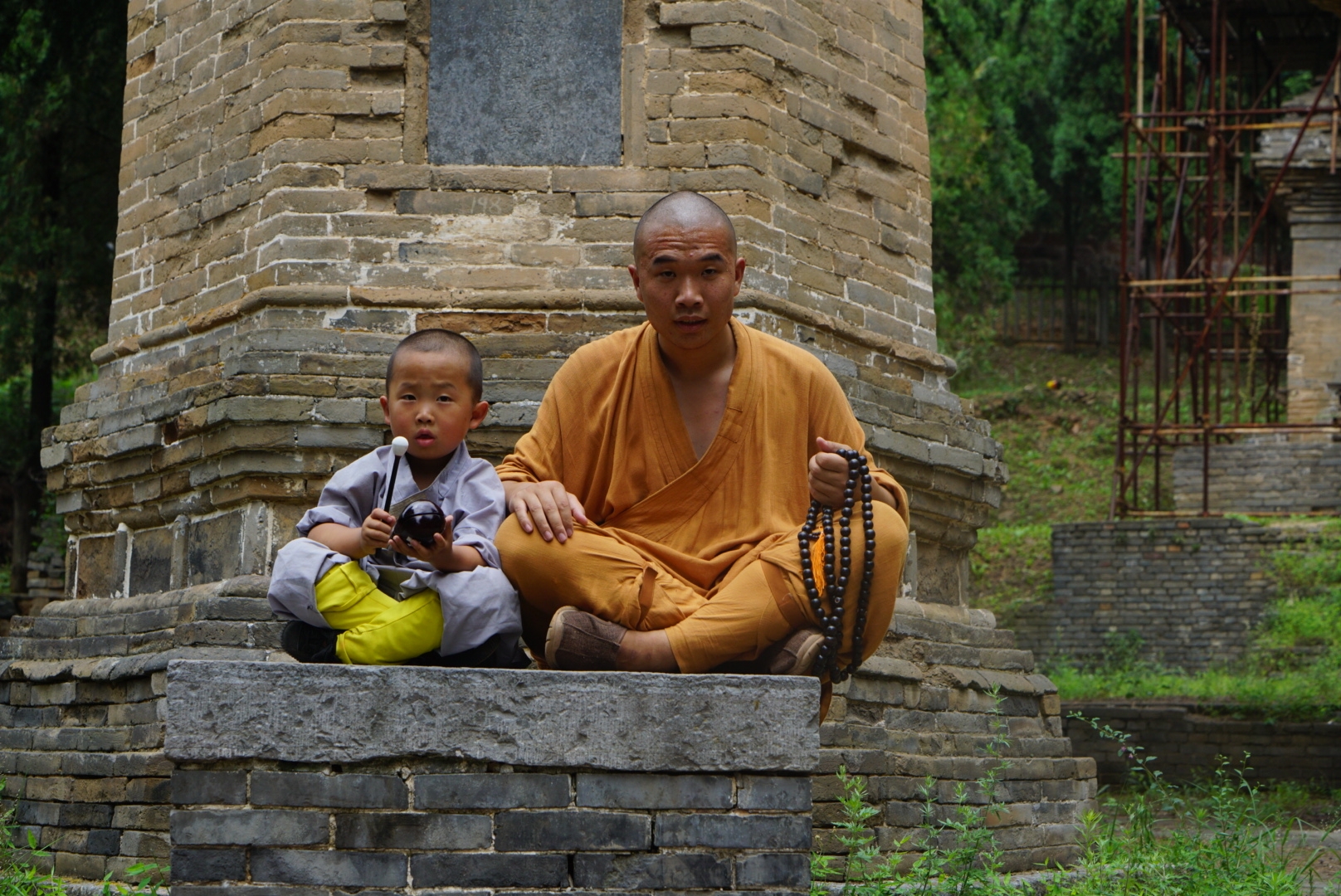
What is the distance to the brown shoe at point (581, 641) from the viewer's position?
3.45 metres

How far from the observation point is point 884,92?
7.17 metres

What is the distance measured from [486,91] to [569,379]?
3.01 m

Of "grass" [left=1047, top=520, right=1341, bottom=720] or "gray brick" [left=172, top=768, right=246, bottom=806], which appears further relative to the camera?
"grass" [left=1047, top=520, right=1341, bottom=720]

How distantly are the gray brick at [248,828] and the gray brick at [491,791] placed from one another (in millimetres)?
219

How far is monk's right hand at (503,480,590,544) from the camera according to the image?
138 inches

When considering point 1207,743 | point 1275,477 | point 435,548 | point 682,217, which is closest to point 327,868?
point 435,548

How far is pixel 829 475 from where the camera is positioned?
3475 mm

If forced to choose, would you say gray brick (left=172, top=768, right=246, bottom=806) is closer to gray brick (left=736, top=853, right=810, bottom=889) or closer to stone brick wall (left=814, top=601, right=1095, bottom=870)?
gray brick (left=736, top=853, right=810, bottom=889)

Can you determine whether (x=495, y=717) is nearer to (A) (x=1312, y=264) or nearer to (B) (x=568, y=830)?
(B) (x=568, y=830)

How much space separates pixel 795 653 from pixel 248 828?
123 centimetres

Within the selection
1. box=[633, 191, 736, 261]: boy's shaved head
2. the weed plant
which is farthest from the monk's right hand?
the weed plant

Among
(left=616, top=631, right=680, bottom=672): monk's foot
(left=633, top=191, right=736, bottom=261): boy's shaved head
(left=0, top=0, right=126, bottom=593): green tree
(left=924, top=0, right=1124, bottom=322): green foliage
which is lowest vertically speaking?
(left=616, top=631, right=680, bottom=672): monk's foot

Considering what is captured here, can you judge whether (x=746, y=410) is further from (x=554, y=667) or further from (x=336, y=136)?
(x=336, y=136)

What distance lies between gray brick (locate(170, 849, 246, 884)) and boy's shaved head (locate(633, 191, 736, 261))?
159 centimetres
